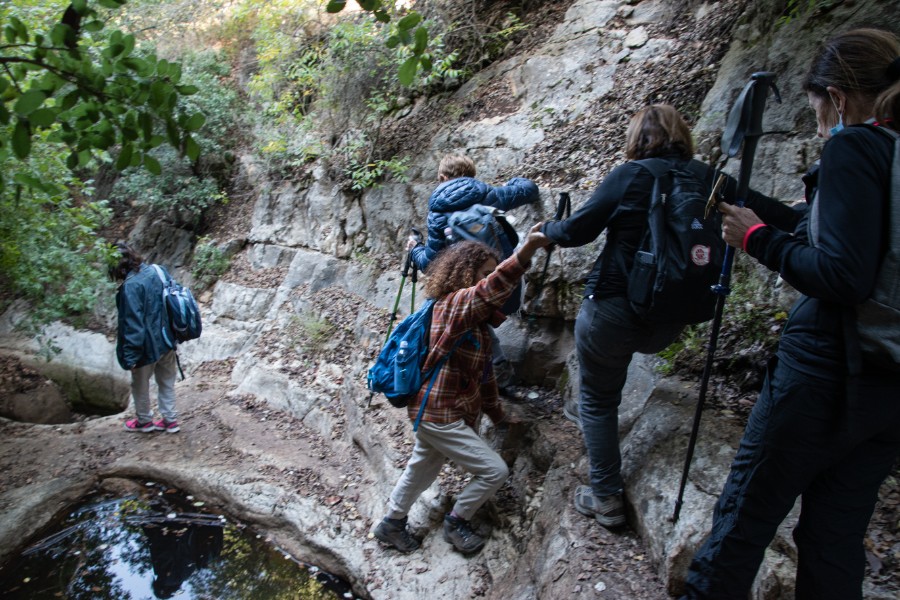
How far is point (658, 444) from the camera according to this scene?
12.0 ft

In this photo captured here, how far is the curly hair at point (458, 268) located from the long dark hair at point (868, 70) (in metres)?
2.07

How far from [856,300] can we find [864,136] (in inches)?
21.6

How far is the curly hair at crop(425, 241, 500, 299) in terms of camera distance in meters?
3.72

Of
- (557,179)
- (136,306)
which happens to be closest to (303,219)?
(136,306)

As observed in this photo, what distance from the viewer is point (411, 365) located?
3.85m

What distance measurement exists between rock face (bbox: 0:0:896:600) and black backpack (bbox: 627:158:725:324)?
1.10 metres

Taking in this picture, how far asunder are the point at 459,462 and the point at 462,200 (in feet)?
6.72

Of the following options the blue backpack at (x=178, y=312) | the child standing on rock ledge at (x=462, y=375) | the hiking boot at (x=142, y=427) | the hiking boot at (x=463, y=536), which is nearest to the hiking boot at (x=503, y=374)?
the child standing on rock ledge at (x=462, y=375)

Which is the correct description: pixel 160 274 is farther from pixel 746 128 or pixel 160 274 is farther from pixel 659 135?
pixel 746 128

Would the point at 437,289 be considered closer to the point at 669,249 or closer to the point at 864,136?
the point at 669,249

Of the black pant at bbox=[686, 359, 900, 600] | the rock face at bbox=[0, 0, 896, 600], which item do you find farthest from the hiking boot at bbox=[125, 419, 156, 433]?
the black pant at bbox=[686, 359, 900, 600]

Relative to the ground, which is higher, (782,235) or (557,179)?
(557,179)

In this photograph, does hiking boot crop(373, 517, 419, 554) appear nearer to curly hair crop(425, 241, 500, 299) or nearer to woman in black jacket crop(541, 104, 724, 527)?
woman in black jacket crop(541, 104, 724, 527)

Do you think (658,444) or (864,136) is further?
(658,444)
